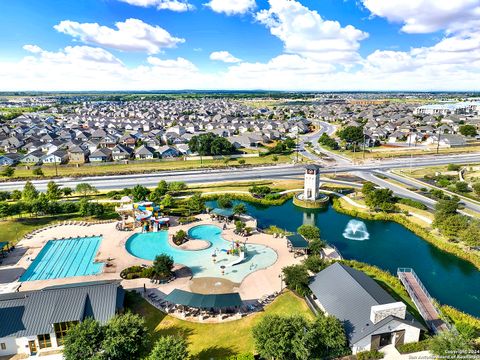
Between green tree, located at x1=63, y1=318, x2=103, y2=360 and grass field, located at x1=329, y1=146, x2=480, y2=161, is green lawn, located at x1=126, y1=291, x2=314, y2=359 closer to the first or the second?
green tree, located at x1=63, y1=318, x2=103, y2=360

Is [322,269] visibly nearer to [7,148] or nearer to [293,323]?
[293,323]

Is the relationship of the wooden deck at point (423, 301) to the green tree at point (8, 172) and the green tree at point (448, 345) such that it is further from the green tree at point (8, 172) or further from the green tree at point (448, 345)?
the green tree at point (8, 172)

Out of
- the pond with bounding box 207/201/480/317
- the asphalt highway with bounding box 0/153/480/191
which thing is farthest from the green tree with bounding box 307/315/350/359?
the asphalt highway with bounding box 0/153/480/191

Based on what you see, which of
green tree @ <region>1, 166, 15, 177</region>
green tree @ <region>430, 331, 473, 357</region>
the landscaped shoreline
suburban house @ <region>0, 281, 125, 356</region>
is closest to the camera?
green tree @ <region>430, 331, 473, 357</region>

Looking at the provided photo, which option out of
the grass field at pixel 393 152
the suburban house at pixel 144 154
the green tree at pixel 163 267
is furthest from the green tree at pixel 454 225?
the suburban house at pixel 144 154

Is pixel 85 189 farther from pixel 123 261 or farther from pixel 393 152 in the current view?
pixel 393 152

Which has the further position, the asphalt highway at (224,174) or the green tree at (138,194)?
the asphalt highway at (224,174)

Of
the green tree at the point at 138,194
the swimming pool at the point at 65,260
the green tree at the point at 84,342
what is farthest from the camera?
the green tree at the point at 138,194

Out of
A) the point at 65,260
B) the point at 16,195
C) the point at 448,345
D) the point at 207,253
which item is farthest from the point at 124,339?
the point at 16,195
